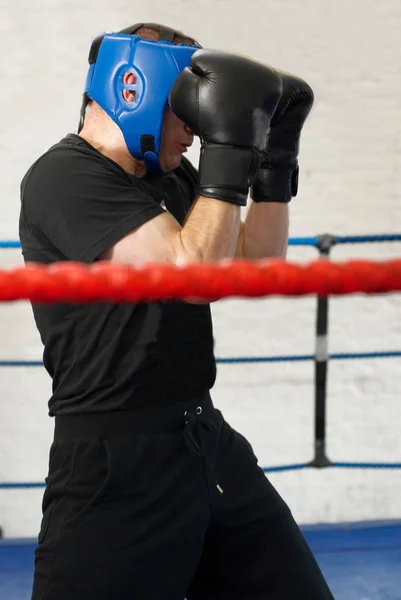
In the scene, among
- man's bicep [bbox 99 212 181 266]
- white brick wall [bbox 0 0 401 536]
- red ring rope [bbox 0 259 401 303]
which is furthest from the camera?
white brick wall [bbox 0 0 401 536]

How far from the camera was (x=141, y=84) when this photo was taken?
1.07 metres

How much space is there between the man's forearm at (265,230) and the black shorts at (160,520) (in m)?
0.32

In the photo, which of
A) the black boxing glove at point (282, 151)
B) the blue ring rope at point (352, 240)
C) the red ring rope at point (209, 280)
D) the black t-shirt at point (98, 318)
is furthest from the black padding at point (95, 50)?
the blue ring rope at point (352, 240)

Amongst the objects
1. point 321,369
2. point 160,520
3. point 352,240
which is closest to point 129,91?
point 160,520

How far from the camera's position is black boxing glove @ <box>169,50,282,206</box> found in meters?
0.97

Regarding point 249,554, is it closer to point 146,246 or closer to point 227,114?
point 146,246

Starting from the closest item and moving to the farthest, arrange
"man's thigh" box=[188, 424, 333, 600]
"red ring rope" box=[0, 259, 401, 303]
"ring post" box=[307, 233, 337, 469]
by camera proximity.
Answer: "red ring rope" box=[0, 259, 401, 303] < "man's thigh" box=[188, 424, 333, 600] < "ring post" box=[307, 233, 337, 469]

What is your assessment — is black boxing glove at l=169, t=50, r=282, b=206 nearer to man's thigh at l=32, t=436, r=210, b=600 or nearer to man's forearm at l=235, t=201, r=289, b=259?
man's forearm at l=235, t=201, r=289, b=259

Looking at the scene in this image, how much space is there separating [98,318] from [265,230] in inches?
15.8

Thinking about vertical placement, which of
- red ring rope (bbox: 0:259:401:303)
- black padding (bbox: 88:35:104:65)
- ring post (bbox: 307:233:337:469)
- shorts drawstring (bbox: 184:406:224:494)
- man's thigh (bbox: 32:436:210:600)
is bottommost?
ring post (bbox: 307:233:337:469)

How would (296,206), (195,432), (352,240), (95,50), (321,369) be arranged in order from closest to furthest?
1. (195,432)
2. (95,50)
3. (352,240)
4. (321,369)
5. (296,206)

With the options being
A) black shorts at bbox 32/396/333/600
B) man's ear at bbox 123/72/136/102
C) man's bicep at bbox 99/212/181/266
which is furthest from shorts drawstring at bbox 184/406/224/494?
man's ear at bbox 123/72/136/102

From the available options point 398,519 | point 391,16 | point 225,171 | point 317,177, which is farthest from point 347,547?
point 391,16

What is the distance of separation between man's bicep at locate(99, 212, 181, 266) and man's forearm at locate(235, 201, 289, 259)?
1.14 ft
